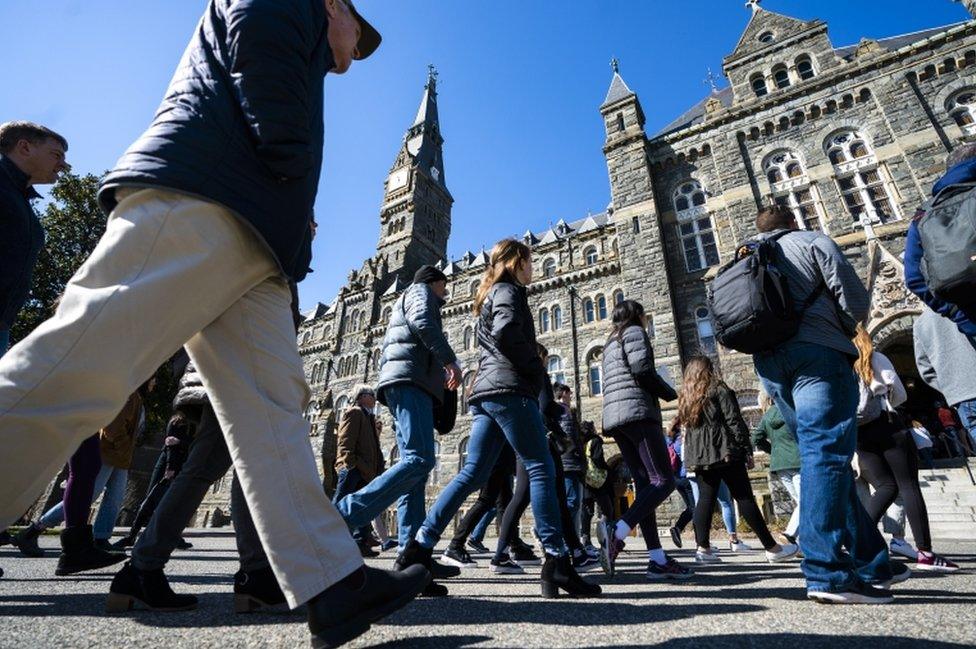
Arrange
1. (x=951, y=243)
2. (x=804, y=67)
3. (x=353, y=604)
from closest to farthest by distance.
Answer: (x=353, y=604), (x=951, y=243), (x=804, y=67)

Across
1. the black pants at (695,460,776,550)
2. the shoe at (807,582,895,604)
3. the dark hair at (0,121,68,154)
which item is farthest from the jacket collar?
the black pants at (695,460,776,550)

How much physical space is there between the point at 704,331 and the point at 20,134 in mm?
15771

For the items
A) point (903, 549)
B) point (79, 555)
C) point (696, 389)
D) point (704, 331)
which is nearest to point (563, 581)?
point (696, 389)

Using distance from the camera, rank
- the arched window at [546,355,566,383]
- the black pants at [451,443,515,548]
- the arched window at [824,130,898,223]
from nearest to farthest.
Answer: the black pants at [451,443,515,548]
the arched window at [824,130,898,223]
the arched window at [546,355,566,383]

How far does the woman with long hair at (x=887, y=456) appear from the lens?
3.69 metres

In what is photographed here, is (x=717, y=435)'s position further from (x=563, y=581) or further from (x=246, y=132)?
(x=246, y=132)

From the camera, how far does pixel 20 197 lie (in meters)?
2.92

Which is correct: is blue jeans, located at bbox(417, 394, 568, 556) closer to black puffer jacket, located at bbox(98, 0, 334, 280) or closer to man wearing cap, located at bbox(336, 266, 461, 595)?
man wearing cap, located at bbox(336, 266, 461, 595)

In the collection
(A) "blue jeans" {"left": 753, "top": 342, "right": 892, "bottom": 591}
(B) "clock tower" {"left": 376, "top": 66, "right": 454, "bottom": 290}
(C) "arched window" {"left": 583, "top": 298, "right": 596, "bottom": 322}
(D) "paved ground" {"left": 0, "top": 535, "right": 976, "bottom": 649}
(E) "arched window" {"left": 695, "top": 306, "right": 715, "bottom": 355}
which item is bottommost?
(D) "paved ground" {"left": 0, "top": 535, "right": 976, "bottom": 649}

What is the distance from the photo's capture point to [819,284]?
8.73 feet

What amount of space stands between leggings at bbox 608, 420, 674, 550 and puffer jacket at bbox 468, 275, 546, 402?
1.18 m

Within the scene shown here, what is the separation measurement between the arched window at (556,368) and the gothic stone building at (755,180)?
0.20 feet

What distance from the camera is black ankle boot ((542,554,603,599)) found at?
2.54 meters

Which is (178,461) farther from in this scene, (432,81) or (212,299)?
(432,81)
